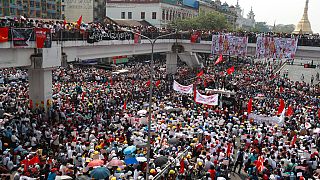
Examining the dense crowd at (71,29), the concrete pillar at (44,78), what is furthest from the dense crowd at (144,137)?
the dense crowd at (71,29)

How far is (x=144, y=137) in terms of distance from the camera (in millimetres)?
17297

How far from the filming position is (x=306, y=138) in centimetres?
1791

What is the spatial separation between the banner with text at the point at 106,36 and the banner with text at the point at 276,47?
13.2m

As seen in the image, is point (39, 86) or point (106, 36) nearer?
point (39, 86)

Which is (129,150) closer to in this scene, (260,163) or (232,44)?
(260,163)

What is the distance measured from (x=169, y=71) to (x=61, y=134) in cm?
2574

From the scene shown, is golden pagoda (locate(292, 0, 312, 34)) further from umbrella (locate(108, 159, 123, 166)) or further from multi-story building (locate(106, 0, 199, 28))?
umbrella (locate(108, 159, 123, 166))

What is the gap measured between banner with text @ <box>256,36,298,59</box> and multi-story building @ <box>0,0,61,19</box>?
3788 centimetres

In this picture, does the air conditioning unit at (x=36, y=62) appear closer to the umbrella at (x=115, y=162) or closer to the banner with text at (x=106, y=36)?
the banner with text at (x=106, y=36)

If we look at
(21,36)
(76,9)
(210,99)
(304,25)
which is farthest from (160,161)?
(304,25)

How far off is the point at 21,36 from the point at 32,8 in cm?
4755

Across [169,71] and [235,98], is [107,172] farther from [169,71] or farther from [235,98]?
[169,71]

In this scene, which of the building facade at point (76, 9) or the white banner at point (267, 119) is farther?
the building facade at point (76, 9)

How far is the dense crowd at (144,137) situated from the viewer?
13453 mm
